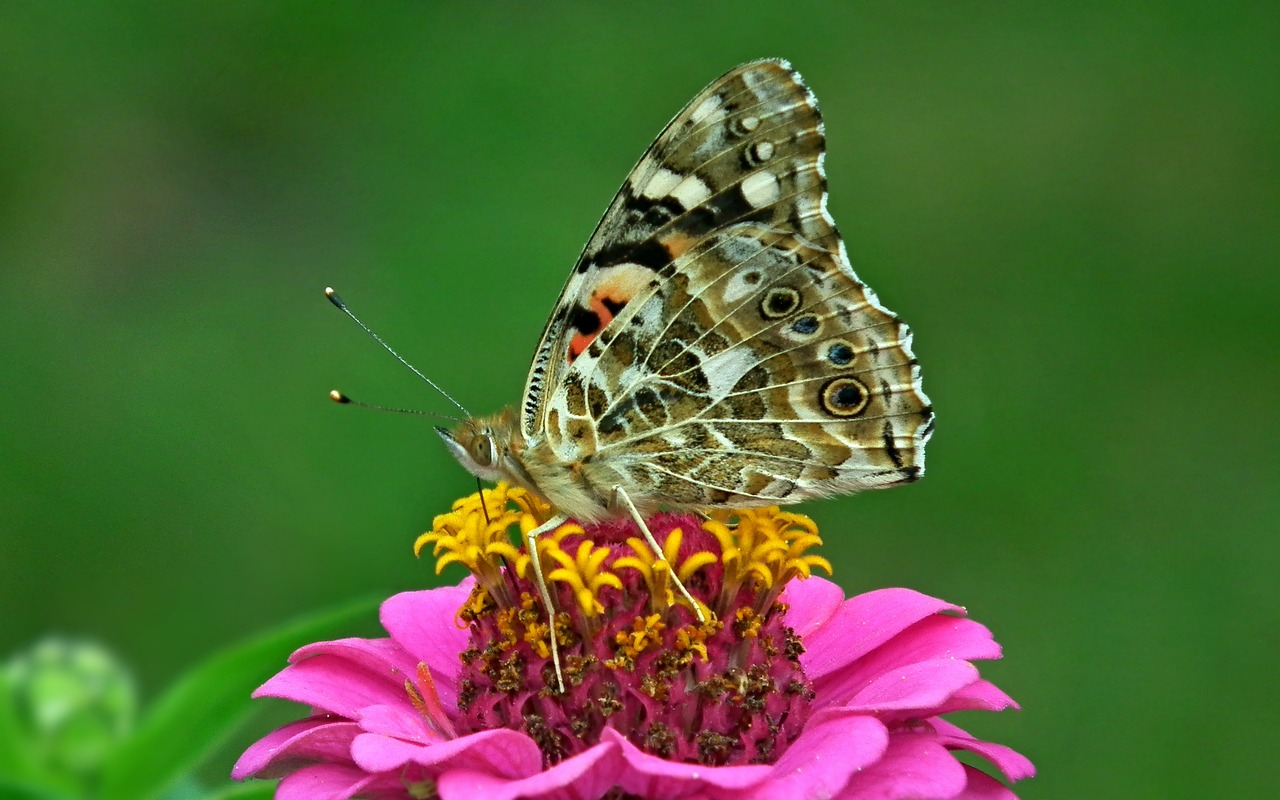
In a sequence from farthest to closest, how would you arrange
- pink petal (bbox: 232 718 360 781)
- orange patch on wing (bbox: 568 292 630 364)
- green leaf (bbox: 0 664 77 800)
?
orange patch on wing (bbox: 568 292 630 364)
green leaf (bbox: 0 664 77 800)
pink petal (bbox: 232 718 360 781)

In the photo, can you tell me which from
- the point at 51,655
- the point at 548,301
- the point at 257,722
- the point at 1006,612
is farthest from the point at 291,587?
the point at 51,655

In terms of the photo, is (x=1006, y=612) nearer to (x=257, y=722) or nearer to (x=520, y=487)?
(x=257, y=722)

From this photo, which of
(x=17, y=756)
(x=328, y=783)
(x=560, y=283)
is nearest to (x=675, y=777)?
(x=328, y=783)

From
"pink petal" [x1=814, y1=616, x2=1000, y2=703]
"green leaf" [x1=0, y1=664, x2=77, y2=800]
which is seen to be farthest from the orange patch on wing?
"green leaf" [x1=0, y1=664, x2=77, y2=800]

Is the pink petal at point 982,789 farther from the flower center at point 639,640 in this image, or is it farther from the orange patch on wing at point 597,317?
the orange patch on wing at point 597,317

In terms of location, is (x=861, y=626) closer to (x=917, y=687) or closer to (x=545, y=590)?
(x=917, y=687)

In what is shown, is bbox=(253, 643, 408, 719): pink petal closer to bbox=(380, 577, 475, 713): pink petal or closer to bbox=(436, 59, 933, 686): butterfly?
bbox=(380, 577, 475, 713): pink petal
